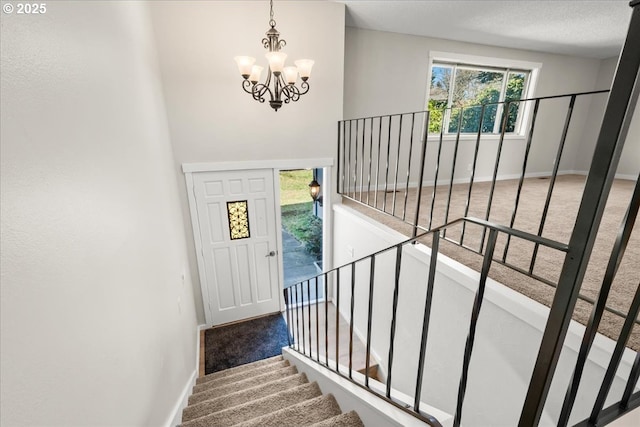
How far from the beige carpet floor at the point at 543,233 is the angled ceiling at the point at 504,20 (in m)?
2.25

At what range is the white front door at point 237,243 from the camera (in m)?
3.32

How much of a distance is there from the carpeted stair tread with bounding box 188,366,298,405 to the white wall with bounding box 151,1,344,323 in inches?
55.1

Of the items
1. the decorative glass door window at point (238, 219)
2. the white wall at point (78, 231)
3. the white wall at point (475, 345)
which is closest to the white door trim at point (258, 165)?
the decorative glass door window at point (238, 219)

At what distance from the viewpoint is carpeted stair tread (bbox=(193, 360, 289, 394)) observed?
2.57 m

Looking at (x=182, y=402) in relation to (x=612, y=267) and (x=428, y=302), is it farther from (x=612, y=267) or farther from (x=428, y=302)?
(x=612, y=267)

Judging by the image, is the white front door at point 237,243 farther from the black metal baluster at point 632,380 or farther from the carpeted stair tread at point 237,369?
the black metal baluster at point 632,380

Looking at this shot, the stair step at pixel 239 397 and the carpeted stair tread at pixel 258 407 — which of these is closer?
the carpeted stair tread at pixel 258 407

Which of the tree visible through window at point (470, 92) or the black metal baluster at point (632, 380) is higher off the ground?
the tree visible through window at point (470, 92)

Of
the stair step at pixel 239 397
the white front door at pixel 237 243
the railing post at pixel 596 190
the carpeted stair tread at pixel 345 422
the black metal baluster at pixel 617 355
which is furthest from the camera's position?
the white front door at pixel 237 243

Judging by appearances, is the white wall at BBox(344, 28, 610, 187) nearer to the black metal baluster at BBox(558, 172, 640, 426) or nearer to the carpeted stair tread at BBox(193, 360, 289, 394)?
the carpeted stair tread at BBox(193, 360, 289, 394)

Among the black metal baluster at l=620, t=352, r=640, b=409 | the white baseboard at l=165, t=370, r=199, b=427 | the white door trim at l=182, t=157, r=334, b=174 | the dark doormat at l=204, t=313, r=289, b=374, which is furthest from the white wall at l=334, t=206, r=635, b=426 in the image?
the white baseboard at l=165, t=370, r=199, b=427

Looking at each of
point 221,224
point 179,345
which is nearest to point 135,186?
point 179,345

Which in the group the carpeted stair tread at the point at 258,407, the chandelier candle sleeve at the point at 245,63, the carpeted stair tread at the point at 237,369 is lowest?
the carpeted stair tread at the point at 237,369

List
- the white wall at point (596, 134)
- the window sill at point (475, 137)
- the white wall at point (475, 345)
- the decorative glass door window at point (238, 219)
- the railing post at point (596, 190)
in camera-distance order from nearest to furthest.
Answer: the railing post at point (596, 190) < the white wall at point (475, 345) < the decorative glass door window at point (238, 219) < the window sill at point (475, 137) < the white wall at point (596, 134)
